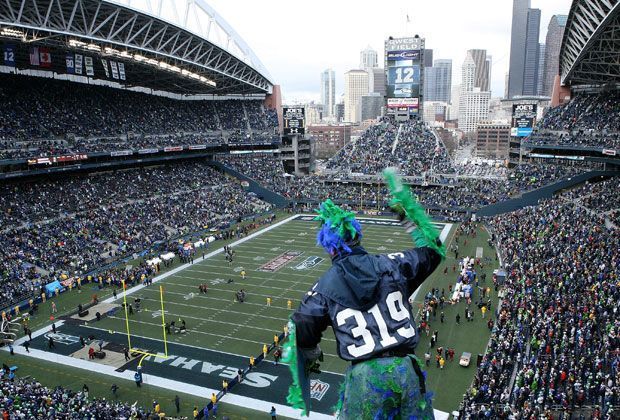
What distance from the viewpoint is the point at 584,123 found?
48531 millimetres

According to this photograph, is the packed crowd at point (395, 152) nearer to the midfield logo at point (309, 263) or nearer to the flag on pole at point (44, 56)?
the midfield logo at point (309, 263)

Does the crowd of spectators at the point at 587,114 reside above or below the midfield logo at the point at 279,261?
above

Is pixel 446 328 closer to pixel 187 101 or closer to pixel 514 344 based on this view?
pixel 514 344

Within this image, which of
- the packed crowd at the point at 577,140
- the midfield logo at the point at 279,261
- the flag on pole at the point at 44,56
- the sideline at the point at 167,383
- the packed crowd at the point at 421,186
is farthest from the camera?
the packed crowd at the point at 421,186

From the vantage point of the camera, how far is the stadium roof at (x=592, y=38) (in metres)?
28.6

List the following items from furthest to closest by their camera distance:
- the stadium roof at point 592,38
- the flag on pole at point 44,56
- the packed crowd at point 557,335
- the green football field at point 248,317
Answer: the flag on pole at point 44,56 → the stadium roof at point 592,38 → the green football field at point 248,317 → the packed crowd at point 557,335

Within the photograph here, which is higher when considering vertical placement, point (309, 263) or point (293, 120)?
point (293, 120)

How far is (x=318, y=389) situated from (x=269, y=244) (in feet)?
70.4

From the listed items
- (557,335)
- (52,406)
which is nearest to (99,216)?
(52,406)

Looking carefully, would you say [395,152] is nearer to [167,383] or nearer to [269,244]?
[269,244]

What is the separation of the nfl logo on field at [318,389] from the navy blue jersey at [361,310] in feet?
48.0

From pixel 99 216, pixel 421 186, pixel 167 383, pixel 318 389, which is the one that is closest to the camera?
pixel 318 389

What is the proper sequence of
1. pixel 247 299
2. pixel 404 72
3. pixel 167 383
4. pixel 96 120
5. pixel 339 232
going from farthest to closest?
pixel 404 72 < pixel 96 120 < pixel 247 299 < pixel 167 383 < pixel 339 232

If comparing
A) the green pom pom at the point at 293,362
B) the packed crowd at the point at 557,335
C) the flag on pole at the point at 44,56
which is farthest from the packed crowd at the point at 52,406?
the flag on pole at the point at 44,56
